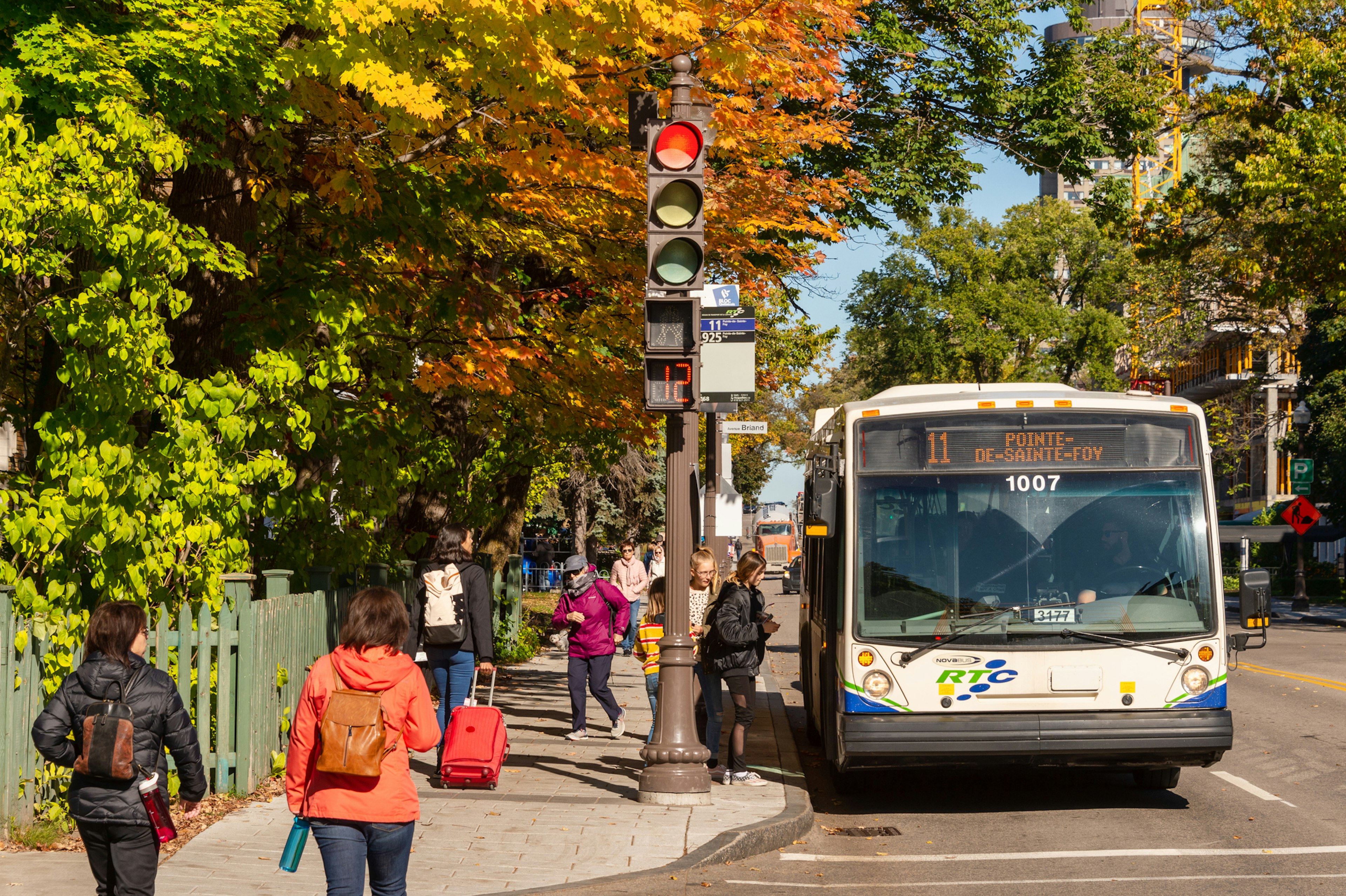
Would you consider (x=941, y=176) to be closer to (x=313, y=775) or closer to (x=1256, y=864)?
(x=1256, y=864)

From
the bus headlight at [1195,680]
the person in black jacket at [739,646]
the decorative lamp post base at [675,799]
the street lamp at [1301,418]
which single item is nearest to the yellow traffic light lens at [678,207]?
the person in black jacket at [739,646]

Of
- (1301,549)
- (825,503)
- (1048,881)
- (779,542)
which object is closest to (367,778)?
(1048,881)

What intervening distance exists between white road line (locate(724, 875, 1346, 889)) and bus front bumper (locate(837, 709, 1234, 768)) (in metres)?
1.63

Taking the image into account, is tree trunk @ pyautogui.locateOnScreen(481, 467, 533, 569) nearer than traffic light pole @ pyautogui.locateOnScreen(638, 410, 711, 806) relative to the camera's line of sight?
No

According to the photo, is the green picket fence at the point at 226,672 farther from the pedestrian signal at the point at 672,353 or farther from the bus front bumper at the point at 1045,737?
the bus front bumper at the point at 1045,737

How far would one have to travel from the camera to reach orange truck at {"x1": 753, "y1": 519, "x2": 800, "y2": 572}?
71.4 metres

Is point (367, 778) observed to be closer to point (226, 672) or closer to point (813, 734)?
point (226, 672)

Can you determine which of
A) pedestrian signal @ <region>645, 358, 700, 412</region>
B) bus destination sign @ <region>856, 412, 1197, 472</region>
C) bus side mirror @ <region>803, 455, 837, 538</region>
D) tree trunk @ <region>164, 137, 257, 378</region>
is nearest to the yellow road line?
bus destination sign @ <region>856, 412, 1197, 472</region>

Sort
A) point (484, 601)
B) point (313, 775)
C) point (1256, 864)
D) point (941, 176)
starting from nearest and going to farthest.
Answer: point (313, 775)
point (1256, 864)
point (484, 601)
point (941, 176)

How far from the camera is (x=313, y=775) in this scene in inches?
187

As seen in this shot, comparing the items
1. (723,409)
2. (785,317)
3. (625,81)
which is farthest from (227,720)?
(785,317)

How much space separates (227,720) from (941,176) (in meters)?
12.2

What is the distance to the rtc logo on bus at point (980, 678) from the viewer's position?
30.0ft

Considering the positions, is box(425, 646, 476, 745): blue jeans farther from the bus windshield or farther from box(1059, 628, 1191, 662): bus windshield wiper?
box(1059, 628, 1191, 662): bus windshield wiper
